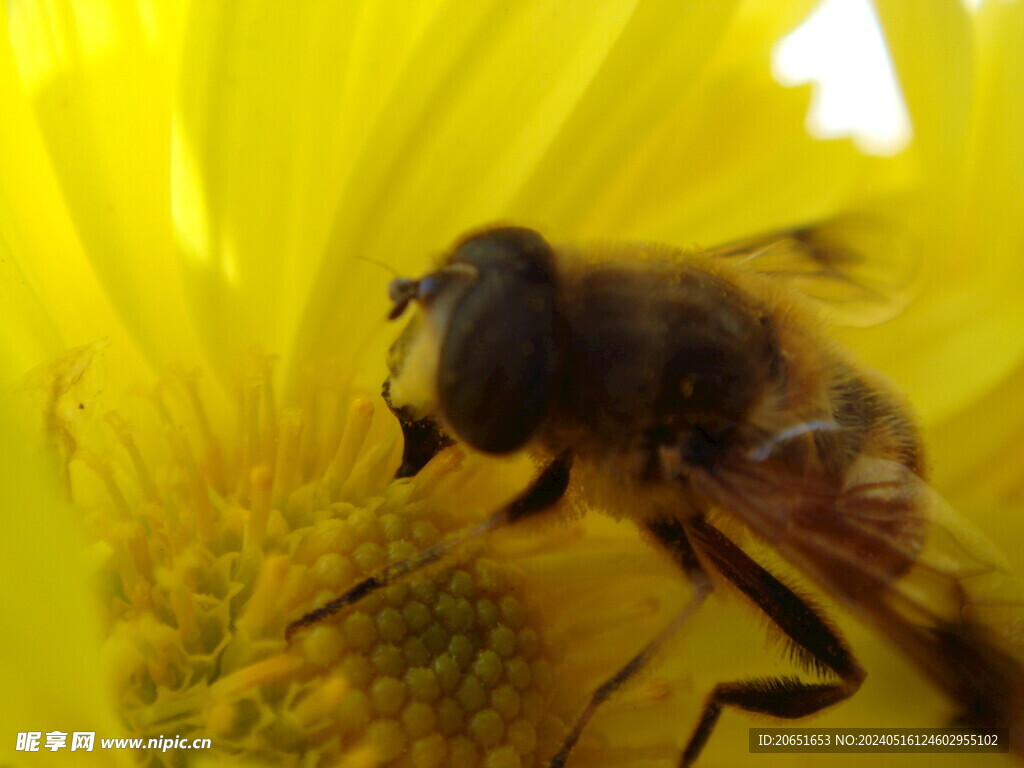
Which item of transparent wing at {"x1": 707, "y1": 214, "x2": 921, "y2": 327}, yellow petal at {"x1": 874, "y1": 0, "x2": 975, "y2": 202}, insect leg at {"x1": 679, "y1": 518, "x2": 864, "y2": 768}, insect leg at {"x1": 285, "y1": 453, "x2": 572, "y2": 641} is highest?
yellow petal at {"x1": 874, "y1": 0, "x2": 975, "y2": 202}

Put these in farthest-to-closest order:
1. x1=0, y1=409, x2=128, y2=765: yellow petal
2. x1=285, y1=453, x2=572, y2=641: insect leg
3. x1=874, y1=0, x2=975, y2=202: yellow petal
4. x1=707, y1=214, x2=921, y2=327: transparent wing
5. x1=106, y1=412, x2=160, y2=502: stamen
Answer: x1=874, y1=0, x2=975, y2=202: yellow petal → x1=707, y1=214, x2=921, y2=327: transparent wing → x1=106, y1=412, x2=160, y2=502: stamen → x1=285, y1=453, x2=572, y2=641: insect leg → x1=0, y1=409, x2=128, y2=765: yellow petal

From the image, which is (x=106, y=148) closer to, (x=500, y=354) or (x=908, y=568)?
(x=500, y=354)

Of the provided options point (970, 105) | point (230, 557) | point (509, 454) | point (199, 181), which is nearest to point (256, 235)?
point (199, 181)

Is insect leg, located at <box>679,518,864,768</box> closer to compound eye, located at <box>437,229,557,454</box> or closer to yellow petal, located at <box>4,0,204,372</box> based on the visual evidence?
compound eye, located at <box>437,229,557,454</box>

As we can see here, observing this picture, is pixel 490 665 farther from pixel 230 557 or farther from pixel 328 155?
pixel 328 155

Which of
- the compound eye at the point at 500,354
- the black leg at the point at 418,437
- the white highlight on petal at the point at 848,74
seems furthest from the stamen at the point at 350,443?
the white highlight on petal at the point at 848,74

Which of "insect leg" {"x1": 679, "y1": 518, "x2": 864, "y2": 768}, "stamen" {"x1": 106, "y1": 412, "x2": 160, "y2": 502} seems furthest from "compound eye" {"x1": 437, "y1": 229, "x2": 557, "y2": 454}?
"stamen" {"x1": 106, "y1": 412, "x2": 160, "y2": 502}

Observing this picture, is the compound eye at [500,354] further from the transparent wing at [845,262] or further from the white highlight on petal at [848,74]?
the white highlight on petal at [848,74]
